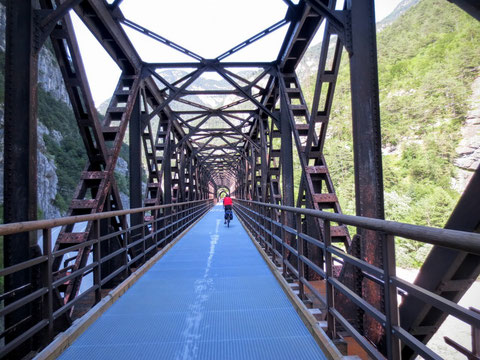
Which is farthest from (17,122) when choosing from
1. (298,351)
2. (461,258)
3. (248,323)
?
(461,258)

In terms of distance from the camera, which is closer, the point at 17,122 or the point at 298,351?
the point at 298,351

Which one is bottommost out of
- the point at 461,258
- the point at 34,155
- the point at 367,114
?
the point at 461,258

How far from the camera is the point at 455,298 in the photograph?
2029mm

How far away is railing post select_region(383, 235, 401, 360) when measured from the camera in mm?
1684

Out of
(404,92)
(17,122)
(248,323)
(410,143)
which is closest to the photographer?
(248,323)

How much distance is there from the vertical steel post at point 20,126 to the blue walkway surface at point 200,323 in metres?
1.23

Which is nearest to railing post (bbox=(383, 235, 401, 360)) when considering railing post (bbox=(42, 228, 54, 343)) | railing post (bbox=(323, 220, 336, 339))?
railing post (bbox=(323, 220, 336, 339))

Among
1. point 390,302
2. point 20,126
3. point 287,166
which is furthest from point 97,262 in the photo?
point 287,166

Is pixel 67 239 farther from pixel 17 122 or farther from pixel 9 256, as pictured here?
pixel 17 122

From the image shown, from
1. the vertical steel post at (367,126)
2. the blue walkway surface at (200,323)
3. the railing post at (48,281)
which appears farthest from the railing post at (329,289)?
the railing post at (48,281)

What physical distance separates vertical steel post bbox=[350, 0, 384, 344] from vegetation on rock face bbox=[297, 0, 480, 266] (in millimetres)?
42530

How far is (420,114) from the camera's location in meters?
66.1

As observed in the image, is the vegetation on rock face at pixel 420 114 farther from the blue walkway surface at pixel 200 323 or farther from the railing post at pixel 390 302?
the railing post at pixel 390 302

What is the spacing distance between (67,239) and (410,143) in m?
70.0
